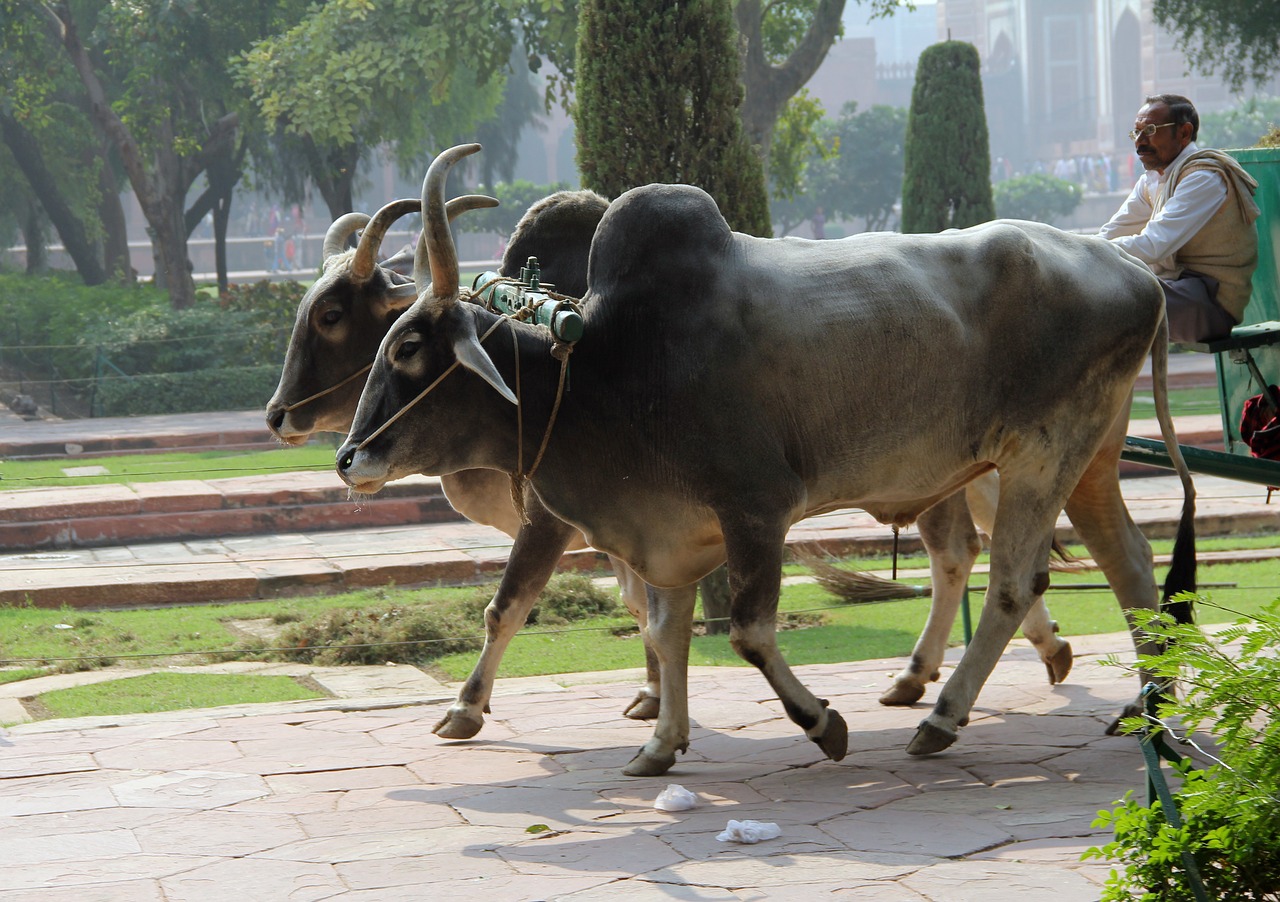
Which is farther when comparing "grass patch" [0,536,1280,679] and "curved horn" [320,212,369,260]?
"grass patch" [0,536,1280,679]

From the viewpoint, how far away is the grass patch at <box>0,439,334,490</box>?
12406 millimetres

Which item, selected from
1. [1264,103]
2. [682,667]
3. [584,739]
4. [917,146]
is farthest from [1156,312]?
[1264,103]

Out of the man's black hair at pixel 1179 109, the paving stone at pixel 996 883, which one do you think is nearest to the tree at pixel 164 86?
the man's black hair at pixel 1179 109

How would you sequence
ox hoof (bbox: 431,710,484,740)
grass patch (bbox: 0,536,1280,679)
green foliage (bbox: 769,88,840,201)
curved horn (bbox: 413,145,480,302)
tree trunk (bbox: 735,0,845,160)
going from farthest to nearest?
green foliage (bbox: 769,88,840,201), tree trunk (bbox: 735,0,845,160), grass patch (bbox: 0,536,1280,679), ox hoof (bbox: 431,710,484,740), curved horn (bbox: 413,145,480,302)

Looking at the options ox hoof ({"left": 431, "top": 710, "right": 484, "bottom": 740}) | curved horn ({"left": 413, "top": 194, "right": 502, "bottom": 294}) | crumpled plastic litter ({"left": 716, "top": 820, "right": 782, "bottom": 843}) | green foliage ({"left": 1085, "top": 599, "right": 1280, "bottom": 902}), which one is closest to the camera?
green foliage ({"left": 1085, "top": 599, "right": 1280, "bottom": 902})

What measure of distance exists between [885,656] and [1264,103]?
75499 millimetres

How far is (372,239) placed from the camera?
18.3 ft

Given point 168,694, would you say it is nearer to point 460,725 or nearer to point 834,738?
point 460,725

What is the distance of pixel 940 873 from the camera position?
3.60 meters

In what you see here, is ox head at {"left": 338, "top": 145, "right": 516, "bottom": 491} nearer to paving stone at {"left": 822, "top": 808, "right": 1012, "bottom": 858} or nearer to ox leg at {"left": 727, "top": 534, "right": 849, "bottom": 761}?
ox leg at {"left": 727, "top": 534, "right": 849, "bottom": 761}

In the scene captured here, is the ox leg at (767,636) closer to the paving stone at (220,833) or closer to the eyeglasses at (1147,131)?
the paving stone at (220,833)

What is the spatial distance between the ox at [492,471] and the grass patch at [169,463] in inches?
248

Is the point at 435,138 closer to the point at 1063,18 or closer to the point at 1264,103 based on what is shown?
Answer: the point at 1264,103

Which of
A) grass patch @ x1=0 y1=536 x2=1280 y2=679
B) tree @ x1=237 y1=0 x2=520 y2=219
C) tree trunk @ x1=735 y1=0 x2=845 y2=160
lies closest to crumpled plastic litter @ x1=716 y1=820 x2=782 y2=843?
grass patch @ x1=0 y1=536 x2=1280 y2=679
